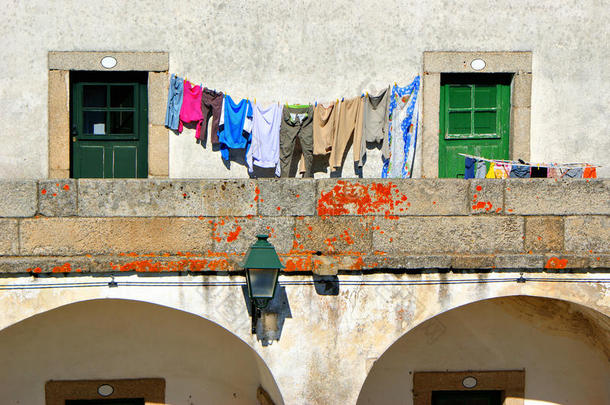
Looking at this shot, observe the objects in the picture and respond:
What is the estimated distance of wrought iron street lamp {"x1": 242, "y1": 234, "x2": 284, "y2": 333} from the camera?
539cm

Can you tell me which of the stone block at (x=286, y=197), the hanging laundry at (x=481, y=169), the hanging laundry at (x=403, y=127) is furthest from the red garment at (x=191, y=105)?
the hanging laundry at (x=481, y=169)

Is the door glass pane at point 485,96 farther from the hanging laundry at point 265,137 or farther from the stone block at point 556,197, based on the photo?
the stone block at point 556,197

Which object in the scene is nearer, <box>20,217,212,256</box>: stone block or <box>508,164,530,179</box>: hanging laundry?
<box>20,217,212,256</box>: stone block

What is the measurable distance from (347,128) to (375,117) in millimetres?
325

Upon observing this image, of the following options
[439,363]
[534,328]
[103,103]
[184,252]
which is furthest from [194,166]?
[534,328]

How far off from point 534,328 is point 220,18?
448 centimetres

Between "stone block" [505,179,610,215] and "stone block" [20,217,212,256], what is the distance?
2399 millimetres

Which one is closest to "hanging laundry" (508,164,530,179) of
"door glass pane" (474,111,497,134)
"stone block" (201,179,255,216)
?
"door glass pane" (474,111,497,134)

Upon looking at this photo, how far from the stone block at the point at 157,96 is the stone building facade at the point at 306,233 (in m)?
0.02

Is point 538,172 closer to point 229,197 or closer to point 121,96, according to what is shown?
point 229,197

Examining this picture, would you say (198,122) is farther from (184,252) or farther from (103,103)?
(184,252)

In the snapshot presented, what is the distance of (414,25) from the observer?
8375 mm

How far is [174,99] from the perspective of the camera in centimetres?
829

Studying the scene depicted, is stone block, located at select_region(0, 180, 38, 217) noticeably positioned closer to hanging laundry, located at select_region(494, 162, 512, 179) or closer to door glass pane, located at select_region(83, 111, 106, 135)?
door glass pane, located at select_region(83, 111, 106, 135)
